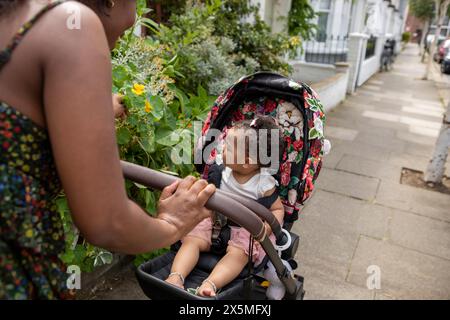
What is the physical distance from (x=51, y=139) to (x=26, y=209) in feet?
0.67

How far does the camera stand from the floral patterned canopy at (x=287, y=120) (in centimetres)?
233

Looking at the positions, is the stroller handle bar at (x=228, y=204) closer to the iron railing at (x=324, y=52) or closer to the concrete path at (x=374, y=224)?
the concrete path at (x=374, y=224)

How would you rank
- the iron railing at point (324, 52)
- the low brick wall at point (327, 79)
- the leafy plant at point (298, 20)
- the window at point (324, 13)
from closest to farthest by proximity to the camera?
the leafy plant at point (298, 20) → the low brick wall at point (327, 79) → the iron railing at point (324, 52) → the window at point (324, 13)

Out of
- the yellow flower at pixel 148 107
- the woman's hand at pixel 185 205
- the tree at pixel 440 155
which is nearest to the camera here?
the woman's hand at pixel 185 205

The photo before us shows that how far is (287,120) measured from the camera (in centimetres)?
246

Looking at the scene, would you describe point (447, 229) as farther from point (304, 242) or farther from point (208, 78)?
point (208, 78)

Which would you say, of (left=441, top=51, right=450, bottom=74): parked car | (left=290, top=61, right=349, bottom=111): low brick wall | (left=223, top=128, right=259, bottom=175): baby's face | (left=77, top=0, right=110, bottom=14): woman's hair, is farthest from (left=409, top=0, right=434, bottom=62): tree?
(left=77, top=0, right=110, bottom=14): woman's hair

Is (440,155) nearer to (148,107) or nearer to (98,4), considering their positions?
(148,107)

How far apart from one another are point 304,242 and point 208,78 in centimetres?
192

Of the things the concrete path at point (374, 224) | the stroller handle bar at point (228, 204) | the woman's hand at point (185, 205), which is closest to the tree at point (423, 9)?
the concrete path at point (374, 224)

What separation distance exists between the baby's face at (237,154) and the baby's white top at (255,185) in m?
0.06

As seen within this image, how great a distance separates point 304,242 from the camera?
3746 mm

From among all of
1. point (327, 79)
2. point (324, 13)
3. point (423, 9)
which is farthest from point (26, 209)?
point (423, 9)
